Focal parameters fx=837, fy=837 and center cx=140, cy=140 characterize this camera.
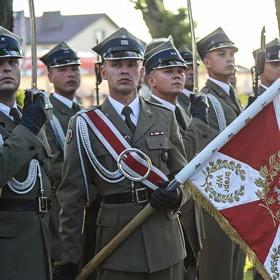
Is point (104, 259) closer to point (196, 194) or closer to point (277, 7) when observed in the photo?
point (196, 194)

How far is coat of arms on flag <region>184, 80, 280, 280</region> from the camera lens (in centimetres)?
478

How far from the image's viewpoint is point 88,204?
5059 millimetres


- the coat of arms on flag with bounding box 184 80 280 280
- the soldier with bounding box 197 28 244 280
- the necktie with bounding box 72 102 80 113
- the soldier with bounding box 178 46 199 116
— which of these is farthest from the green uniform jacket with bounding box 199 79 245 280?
the coat of arms on flag with bounding box 184 80 280 280

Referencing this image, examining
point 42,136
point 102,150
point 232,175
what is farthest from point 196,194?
point 42,136

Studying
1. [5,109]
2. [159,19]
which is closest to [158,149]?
[5,109]

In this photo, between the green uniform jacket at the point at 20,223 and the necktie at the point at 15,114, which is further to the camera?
the necktie at the point at 15,114

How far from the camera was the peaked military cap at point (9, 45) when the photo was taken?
4883 mm

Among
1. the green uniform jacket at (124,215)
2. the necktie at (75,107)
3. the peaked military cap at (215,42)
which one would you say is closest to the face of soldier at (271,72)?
the peaked military cap at (215,42)

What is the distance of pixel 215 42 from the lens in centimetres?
735

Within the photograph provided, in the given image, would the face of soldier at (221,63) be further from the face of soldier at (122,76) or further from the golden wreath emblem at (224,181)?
the golden wreath emblem at (224,181)

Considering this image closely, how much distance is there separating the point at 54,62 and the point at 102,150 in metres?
2.79

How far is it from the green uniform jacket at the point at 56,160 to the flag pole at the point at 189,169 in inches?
12.4

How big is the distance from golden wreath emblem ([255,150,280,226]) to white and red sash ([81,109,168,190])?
0.56m

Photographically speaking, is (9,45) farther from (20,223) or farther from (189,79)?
(189,79)
